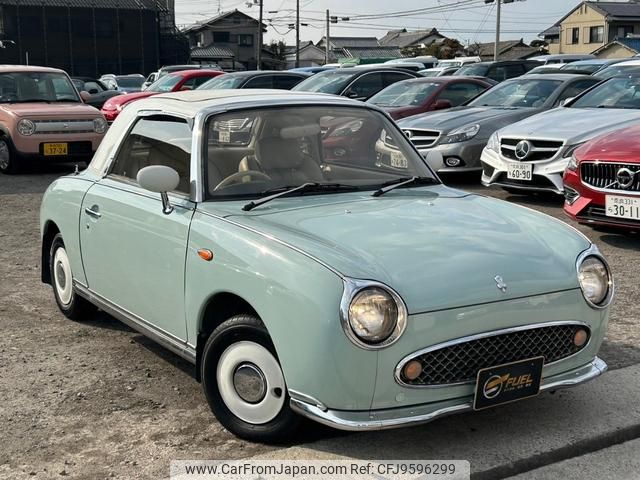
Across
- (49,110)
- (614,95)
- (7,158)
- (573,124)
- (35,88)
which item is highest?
(35,88)

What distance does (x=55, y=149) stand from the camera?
1188 cm

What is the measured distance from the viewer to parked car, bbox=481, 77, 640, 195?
8.16 m

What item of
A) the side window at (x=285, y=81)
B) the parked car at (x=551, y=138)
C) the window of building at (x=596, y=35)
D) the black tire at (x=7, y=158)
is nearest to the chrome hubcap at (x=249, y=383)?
the parked car at (x=551, y=138)

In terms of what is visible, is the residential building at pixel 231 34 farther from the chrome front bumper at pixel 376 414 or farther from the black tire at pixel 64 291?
the chrome front bumper at pixel 376 414

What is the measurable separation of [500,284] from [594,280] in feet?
1.85

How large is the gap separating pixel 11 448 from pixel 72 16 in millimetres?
55458

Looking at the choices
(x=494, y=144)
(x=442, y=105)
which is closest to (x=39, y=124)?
(x=442, y=105)

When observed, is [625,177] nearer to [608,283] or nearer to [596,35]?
[608,283]

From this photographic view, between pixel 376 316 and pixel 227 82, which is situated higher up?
pixel 227 82

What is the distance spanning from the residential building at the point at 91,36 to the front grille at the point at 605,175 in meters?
50.0

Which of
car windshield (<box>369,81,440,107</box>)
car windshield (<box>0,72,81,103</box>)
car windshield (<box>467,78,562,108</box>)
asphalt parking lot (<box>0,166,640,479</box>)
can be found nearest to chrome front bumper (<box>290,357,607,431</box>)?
asphalt parking lot (<box>0,166,640,479</box>)

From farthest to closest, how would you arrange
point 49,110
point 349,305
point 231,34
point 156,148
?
point 231,34 < point 49,110 < point 156,148 < point 349,305

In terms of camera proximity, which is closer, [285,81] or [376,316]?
[376,316]

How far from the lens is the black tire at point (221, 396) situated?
3195 mm
